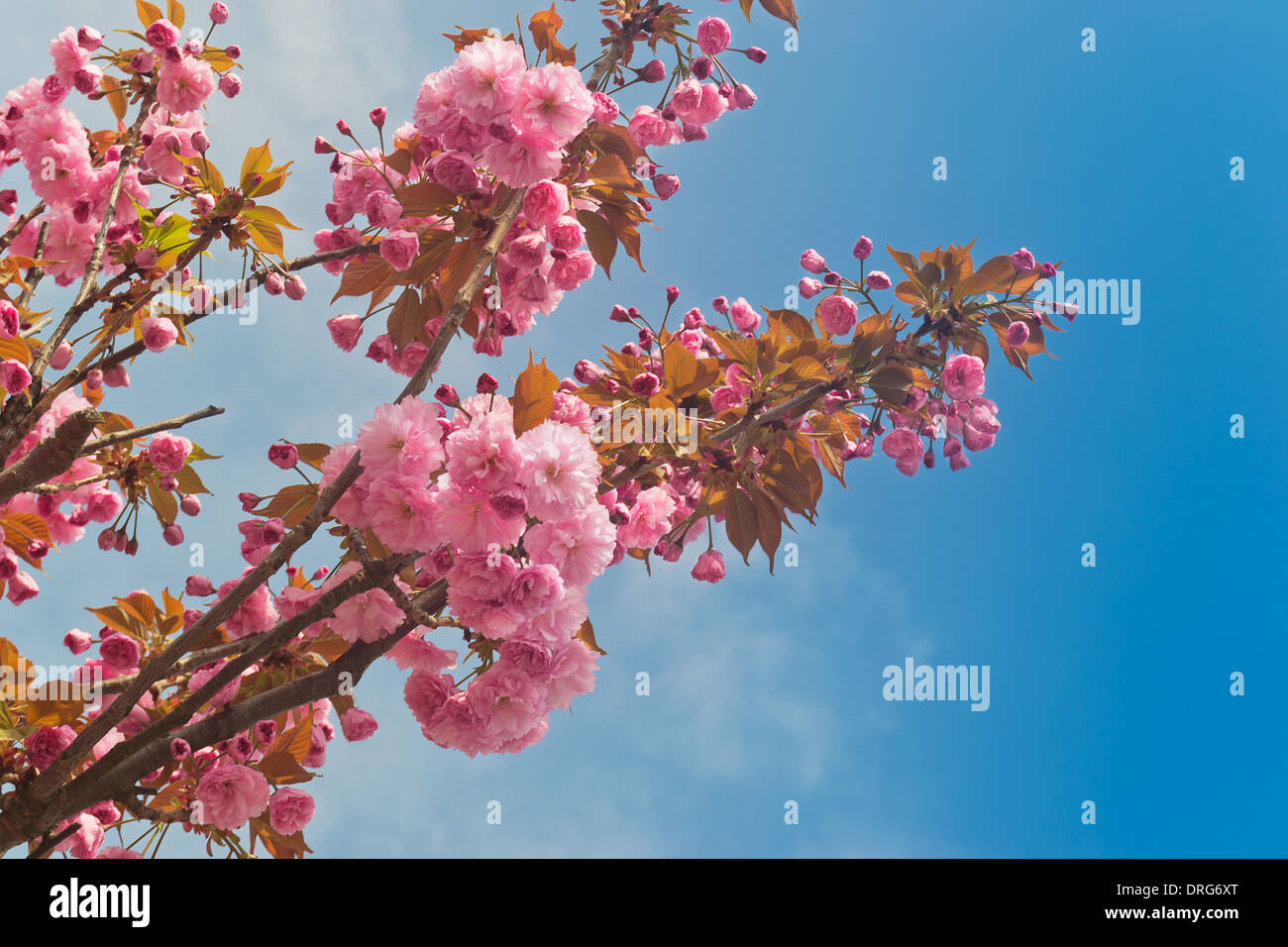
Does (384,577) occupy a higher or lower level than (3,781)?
higher

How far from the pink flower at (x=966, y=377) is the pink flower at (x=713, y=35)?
4.02 ft

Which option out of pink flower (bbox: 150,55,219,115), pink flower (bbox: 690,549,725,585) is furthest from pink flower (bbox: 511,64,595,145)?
pink flower (bbox: 150,55,219,115)

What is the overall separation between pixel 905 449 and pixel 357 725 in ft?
5.95

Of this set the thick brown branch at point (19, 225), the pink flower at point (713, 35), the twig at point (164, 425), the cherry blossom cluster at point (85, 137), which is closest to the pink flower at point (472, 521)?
the twig at point (164, 425)

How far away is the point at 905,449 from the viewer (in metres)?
2.73

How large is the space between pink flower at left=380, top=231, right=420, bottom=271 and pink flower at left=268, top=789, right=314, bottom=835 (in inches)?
52.7

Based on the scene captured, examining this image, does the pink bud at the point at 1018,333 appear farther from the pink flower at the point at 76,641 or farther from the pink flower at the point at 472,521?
the pink flower at the point at 76,641

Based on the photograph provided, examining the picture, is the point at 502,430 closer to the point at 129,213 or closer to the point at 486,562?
the point at 486,562

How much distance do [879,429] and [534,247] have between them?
125cm

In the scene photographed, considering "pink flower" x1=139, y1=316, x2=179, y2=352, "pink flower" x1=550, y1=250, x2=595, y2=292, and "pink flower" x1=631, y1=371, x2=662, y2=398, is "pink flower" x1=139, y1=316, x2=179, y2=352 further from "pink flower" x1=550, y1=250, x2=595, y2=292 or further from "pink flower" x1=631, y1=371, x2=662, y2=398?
"pink flower" x1=631, y1=371, x2=662, y2=398

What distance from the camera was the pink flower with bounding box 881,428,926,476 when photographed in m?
2.73

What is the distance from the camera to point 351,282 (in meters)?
2.35

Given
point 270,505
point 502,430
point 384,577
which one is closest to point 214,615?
point 384,577

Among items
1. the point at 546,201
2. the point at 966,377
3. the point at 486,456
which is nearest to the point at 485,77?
the point at 546,201
